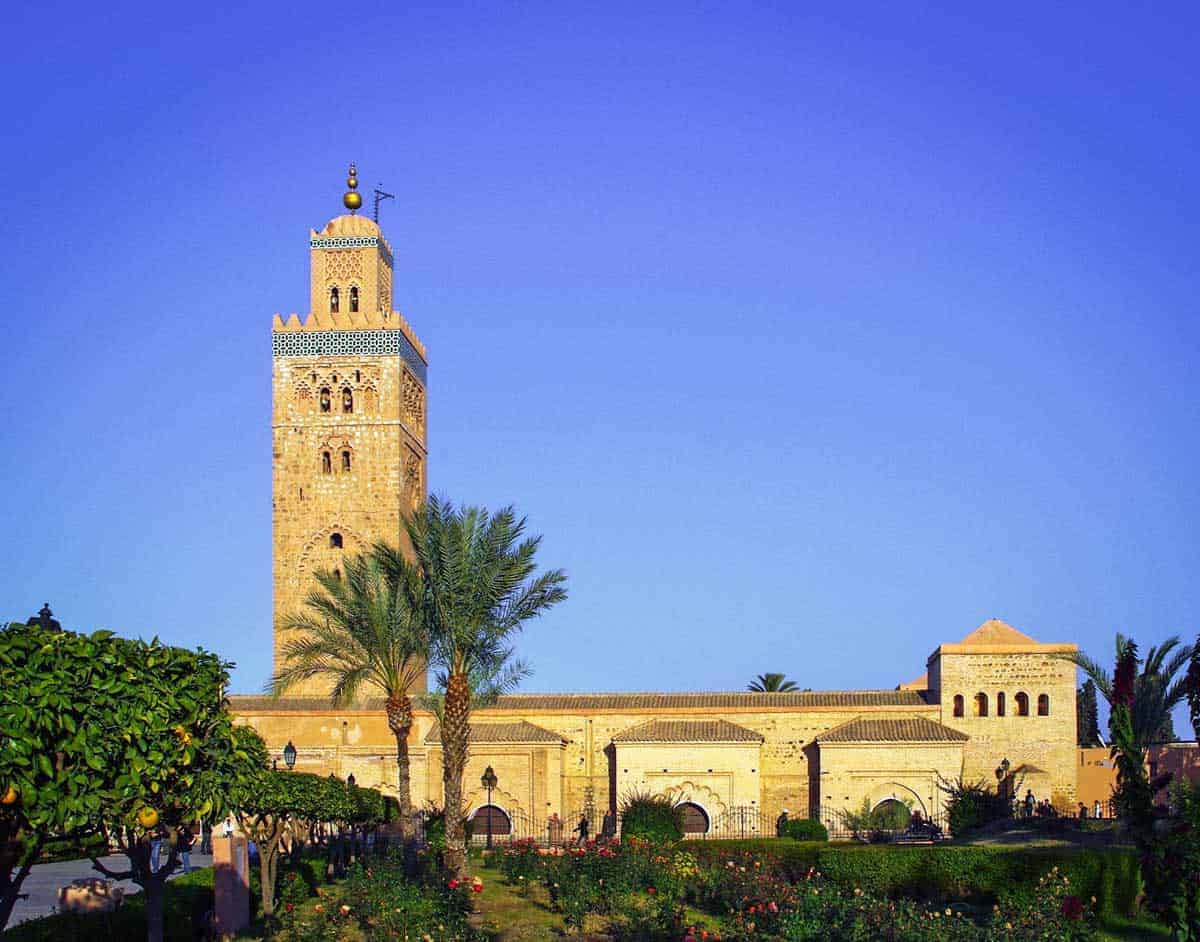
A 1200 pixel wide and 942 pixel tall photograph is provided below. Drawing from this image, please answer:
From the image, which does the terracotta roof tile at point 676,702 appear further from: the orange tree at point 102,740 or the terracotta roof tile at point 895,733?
the orange tree at point 102,740

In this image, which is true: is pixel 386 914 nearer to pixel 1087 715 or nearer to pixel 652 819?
pixel 652 819

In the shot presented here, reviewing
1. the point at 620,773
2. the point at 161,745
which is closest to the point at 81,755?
the point at 161,745

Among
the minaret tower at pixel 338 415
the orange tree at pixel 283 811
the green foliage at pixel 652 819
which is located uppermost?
the minaret tower at pixel 338 415

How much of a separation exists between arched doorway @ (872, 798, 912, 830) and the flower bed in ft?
26.4

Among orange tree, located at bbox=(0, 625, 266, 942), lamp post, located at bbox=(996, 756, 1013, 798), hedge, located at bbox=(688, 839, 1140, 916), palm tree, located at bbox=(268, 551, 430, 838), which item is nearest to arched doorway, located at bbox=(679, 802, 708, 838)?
lamp post, located at bbox=(996, 756, 1013, 798)

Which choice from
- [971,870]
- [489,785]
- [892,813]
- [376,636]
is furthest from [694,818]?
[971,870]

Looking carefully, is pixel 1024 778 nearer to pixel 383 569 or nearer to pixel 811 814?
pixel 811 814

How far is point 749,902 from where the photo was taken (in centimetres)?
1772

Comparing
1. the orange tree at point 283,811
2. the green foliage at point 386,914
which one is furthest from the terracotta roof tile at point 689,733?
the green foliage at point 386,914

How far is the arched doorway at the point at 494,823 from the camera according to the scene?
33312 millimetres

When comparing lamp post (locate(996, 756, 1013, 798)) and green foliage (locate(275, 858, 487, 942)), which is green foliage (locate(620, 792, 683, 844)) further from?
green foliage (locate(275, 858, 487, 942))

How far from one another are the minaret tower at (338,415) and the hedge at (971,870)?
19.9m

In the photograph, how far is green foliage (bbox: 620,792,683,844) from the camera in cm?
2752

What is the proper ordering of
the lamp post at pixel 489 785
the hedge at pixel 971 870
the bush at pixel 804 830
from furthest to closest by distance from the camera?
1. the bush at pixel 804 830
2. the lamp post at pixel 489 785
3. the hedge at pixel 971 870
